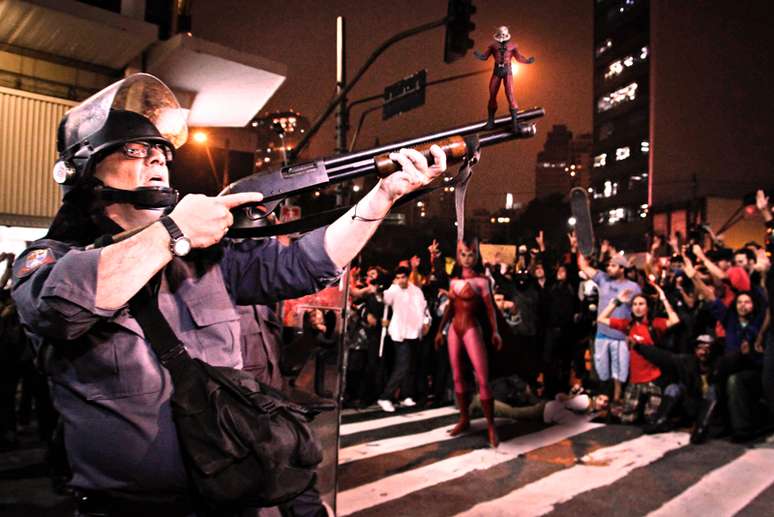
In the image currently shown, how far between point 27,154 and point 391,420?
7.10 m

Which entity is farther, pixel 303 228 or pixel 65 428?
pixel 303 228

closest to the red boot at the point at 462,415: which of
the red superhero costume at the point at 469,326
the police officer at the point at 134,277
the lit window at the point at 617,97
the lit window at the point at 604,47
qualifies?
the red superhero costume at the point at 469,326

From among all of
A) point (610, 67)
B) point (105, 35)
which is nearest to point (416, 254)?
point (105, 35)

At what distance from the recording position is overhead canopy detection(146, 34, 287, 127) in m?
9.89

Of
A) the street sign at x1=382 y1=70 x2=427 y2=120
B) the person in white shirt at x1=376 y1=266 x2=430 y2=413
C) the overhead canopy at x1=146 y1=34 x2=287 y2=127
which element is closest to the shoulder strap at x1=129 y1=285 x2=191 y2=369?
the street sign at x1=382 y1=70 x2=427 y2=120

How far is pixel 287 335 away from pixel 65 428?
6.16 metres

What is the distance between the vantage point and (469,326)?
27.4 feet

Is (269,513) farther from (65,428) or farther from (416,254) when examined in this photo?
(416,254)

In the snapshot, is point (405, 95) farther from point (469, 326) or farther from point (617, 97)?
point (617, 97)

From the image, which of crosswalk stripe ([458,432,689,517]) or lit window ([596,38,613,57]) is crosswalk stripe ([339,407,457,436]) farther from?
lit window ([596,38,613,57])

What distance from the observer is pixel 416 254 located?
11438 mm

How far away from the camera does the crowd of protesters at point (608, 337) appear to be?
859 centimetres

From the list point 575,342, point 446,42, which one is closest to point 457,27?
point 446,42

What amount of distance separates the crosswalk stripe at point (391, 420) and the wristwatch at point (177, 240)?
722cm
